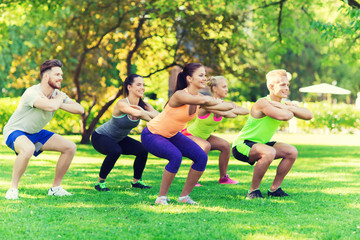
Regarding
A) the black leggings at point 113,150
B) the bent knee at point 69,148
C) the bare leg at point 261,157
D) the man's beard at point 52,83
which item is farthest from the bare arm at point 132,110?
the bare leg at point 261,157

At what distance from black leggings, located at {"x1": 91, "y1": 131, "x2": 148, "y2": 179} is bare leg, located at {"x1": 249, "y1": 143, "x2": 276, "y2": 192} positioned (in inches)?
71.9

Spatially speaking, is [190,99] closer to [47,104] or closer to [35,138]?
[47,104]

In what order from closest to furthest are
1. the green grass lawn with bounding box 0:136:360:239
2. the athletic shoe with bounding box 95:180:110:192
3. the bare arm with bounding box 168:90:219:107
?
the green grass lawn with bounding box 0:136:360:239 < the bare arm with bounding box 168:90:219:107 < the athletic shoe with bounding box 95:180:110:192

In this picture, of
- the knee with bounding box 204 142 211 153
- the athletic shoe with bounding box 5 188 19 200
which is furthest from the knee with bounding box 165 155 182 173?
the athletic shoe with bounding box 5 188 19 200

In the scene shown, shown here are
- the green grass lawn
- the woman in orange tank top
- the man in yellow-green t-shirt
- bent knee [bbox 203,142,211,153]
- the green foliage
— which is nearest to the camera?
the green grass lawn

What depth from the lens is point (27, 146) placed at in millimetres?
6574

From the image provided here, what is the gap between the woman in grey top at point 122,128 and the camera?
Result: 7480 millimetres

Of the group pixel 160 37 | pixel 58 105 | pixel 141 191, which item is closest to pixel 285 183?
pixel 141 191

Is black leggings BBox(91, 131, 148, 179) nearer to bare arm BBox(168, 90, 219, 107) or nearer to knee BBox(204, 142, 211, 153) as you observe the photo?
knee BBox(204, 142, 211, 153)

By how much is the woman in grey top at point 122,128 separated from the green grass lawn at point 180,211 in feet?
1.70

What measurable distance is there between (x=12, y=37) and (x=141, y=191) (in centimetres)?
2842

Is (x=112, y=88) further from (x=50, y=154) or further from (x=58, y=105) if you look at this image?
(x=58, y=105)

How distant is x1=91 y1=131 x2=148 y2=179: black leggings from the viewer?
7574mm

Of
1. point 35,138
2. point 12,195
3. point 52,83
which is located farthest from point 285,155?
point 12,195
